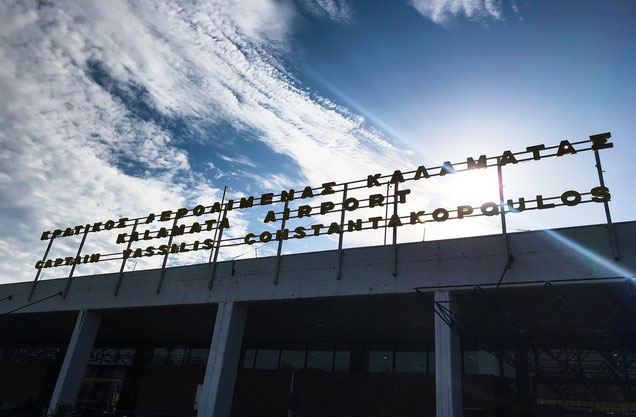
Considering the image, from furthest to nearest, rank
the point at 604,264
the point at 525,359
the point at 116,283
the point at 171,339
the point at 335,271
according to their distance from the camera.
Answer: the point at 171,339, the point at 116,283, the point at 525,359, the point at 335,271, the point at 604,264

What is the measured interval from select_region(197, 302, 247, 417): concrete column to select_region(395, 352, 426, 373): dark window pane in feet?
28.5

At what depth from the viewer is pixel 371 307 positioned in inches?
710

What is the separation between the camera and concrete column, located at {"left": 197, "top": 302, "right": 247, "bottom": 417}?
673 inches

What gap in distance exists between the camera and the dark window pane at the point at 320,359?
81.3ft

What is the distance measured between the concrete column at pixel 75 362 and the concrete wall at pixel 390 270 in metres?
0.86

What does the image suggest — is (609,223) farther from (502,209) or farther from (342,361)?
(342,361)

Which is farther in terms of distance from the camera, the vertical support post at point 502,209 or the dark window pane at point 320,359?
the dark window pane at point 320,359

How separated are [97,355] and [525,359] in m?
27.7

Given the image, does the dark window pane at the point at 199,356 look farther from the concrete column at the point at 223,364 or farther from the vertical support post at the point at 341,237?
the vertical support post at the point at 341,237

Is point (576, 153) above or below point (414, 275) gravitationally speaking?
above

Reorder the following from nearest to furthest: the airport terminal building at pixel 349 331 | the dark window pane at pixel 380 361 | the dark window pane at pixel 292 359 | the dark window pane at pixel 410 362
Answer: the airport terminal building at pixel 349 331
the dark window pane at pixel 410 362
the dark window pane at pixel 380 361
the dark window pane at pixel 292 359

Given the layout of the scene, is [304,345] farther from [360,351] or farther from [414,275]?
[414,275]

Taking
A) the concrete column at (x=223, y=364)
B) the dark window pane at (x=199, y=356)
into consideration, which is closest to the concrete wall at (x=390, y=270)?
the concrete column at (x=223, y=364)

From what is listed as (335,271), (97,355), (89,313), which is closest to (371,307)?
(335,271)
